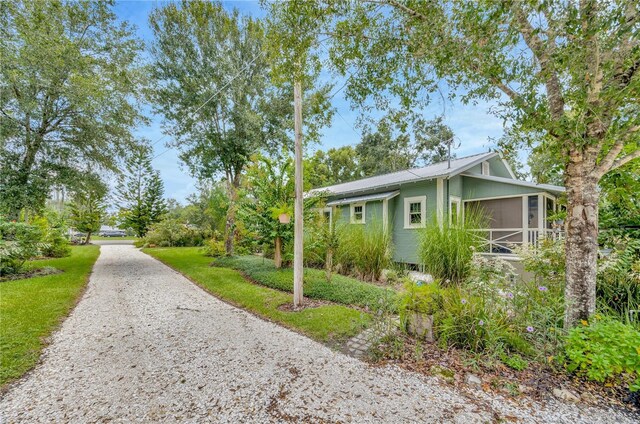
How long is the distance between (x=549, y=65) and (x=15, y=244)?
10.9 m

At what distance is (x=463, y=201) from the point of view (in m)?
10.2

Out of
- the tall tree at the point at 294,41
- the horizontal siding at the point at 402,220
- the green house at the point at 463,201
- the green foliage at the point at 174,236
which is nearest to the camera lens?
the tall tree at the point at 294,41

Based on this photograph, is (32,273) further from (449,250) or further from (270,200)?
(449,250)

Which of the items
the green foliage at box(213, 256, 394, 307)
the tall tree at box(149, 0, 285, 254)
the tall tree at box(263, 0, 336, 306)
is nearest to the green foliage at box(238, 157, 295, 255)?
the green foliage at box(213, 256, 394, 307)

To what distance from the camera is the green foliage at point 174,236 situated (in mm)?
18344

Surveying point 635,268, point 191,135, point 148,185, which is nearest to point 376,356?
point 635,268

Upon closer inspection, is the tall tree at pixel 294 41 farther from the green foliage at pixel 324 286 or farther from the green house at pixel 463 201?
the green house at pixel 463 201

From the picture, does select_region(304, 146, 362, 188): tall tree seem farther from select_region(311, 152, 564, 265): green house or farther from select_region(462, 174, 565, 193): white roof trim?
select_region(462, 174, 565, 193): white roof trim

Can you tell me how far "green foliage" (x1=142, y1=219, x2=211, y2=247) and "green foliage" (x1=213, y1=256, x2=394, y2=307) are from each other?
12009mm

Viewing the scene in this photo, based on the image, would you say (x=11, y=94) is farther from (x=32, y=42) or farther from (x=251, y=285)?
(x=251, y=285)

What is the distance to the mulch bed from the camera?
8.06 ft

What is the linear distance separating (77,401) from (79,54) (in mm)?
9342

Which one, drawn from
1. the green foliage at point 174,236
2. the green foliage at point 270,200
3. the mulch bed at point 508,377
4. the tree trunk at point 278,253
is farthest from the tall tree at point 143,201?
the mulch bed at point 508,377

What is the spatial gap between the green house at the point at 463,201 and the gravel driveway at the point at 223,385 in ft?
17.1
